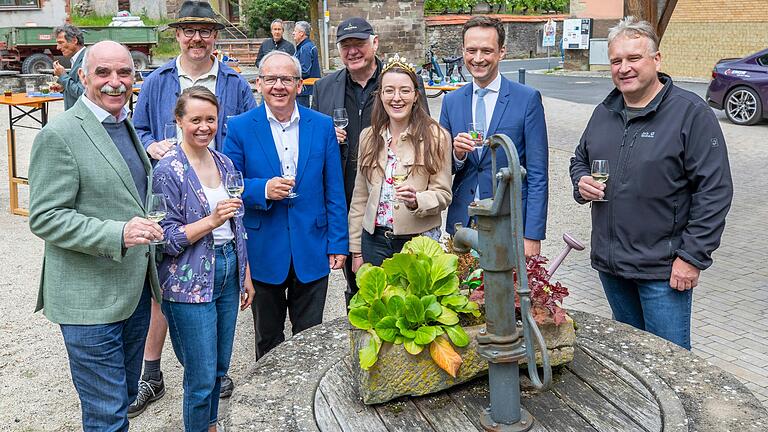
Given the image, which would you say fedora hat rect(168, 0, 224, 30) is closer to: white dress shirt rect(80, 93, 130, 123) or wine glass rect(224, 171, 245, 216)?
white dress shirt rect(80, 93, 130, 123)

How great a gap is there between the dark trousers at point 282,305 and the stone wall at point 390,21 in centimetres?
2918

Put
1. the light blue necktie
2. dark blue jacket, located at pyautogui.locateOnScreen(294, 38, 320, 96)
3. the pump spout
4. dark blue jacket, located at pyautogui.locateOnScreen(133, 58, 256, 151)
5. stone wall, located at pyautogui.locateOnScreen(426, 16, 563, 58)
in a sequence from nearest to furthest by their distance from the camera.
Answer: the pump spout → the light blue necktie → dark blue jacket, located at pyautogui.locateOnScreen(133, 58, 256, 151) → dark blue jacket, located at pyautogui.locateOnScreen(294, 38, 320, 96) → stone wall, located at pyautogui.locateOnScreen(426, 16, 563, 58)

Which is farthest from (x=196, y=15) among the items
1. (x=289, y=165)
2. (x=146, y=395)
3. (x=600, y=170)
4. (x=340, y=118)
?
(x=600, y=170)

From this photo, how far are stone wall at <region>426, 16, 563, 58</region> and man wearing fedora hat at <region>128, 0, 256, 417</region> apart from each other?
33.5 metres

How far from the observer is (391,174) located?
3.93 m

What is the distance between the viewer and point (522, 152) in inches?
159

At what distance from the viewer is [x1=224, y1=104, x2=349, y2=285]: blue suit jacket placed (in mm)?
3914

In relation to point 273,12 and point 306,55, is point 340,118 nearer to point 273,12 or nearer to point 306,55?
point 306,55

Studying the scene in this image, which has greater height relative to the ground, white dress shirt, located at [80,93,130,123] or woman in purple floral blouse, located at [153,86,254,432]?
white dress shirt, located at [80,93,130,123]

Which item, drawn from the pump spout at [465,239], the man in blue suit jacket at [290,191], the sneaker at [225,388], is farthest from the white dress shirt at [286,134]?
the pump spout at [465,239]

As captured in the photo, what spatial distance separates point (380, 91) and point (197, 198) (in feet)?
3.70

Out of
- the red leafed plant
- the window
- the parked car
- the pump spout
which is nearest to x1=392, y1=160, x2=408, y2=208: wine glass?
the red leafed plant

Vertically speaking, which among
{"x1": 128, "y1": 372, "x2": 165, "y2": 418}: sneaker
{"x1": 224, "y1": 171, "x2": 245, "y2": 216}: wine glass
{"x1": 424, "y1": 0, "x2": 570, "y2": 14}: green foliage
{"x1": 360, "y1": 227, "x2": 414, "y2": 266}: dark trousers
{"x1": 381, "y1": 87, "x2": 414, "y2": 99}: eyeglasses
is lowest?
{"x1": 128, "y1": 372, "x2": 165, "y2": 418}: sneaker

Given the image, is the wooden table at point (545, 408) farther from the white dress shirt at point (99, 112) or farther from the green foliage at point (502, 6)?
the green foliage at point (502, 6)
